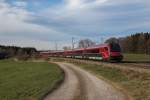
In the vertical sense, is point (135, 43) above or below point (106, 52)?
above

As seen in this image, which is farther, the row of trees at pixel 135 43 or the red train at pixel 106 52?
the row of trees at pixel 135 43

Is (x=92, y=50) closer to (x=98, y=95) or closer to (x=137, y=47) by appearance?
(x=98, y=95)

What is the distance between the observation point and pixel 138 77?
88.0 ft

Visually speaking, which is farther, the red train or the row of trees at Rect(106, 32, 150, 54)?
the row of trees at Rect(106, 32, 150, 54)

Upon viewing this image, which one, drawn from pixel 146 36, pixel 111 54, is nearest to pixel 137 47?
pixel 146 36

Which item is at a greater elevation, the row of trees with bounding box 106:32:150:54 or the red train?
the row of trees with bounding box 106:32:150:54

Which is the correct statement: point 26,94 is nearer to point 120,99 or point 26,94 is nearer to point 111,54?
point 120,99

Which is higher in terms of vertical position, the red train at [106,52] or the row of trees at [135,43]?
the row of trees at [135,43]

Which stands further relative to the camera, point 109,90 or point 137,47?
point 137,47

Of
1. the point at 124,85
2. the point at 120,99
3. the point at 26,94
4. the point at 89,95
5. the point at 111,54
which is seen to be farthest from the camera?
the point at 111,54

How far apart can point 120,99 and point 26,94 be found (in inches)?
243

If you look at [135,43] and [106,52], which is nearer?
[106,52]

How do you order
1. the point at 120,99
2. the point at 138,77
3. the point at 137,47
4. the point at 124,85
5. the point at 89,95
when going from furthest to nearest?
the point at 137,47 < the point at 138,77 < the point at 124,85 < the point at 89,95 < the point at 120,99

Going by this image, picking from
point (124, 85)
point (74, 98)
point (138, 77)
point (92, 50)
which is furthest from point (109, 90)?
point (92, 50)
